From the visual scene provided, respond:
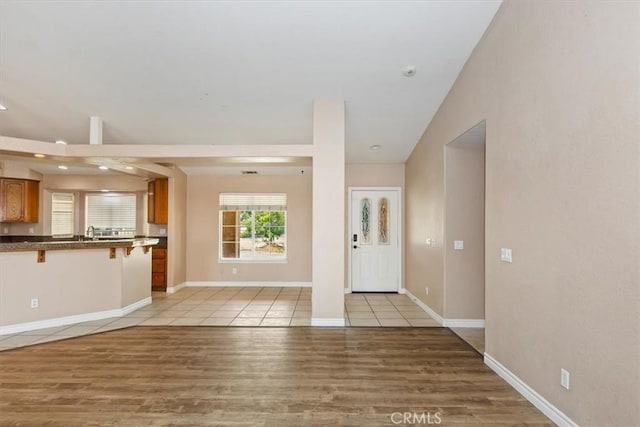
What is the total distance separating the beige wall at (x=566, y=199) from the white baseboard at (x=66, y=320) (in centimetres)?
472

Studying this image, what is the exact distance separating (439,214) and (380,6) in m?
2.59

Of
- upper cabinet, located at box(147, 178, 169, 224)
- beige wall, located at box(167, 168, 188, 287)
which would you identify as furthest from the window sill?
upper cabinet, located at box(147, 178, 169, 224)

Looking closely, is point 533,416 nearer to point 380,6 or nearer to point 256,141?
point 380,6

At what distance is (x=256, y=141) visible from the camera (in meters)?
5.34

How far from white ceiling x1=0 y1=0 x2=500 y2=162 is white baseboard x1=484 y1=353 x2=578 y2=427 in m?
3.09

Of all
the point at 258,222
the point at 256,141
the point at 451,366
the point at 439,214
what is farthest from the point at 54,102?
the point at 451,366

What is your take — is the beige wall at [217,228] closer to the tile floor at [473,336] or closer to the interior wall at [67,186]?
the interior wall at [67,186]

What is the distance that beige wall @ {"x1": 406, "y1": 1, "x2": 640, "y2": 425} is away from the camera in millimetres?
1698

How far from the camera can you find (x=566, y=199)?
6.88 ft

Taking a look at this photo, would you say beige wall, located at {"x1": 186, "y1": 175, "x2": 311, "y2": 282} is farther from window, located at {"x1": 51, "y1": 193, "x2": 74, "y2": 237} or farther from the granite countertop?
window, located at {"x1": 51, "y1": 193, "x2": 74, "y2": 237}

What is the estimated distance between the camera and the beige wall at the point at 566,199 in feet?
5.57

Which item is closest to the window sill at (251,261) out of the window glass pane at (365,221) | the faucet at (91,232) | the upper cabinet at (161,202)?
the upper cabinet at (161,202)

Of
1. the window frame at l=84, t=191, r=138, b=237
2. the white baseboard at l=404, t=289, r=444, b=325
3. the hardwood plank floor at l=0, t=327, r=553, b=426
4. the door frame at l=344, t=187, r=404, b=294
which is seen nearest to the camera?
the hardwood plank floor at l=0, t=327, r=553, b=426

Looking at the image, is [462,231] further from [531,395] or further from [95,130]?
[95,130]
